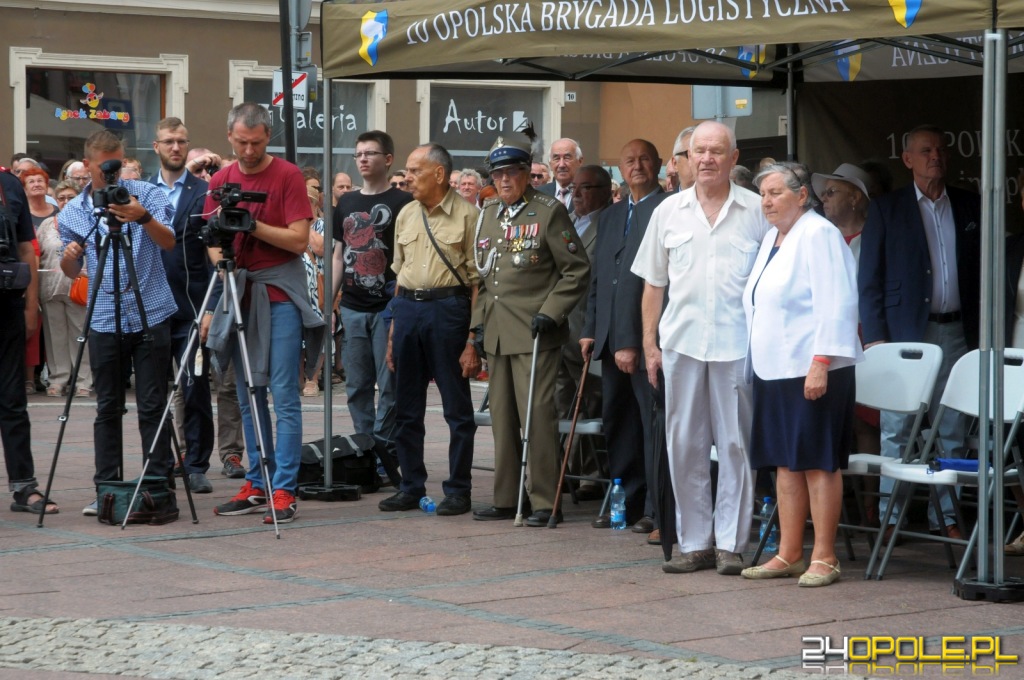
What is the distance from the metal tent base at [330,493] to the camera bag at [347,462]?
180 mm

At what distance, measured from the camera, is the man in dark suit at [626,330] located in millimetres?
8500

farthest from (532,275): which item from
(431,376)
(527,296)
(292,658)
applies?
(292,658)

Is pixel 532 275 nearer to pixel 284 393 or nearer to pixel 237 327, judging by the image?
pixel 284 393

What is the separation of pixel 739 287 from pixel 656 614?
1.75m

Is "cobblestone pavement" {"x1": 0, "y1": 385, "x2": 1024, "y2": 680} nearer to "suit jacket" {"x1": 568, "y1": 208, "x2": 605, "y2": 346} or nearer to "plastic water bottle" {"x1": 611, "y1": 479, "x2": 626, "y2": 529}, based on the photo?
"plastic water bottle" {"x1": 611, "y1": 479, "x2": 626, "y2": 529}

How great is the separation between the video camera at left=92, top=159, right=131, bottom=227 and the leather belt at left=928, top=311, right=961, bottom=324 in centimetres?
432

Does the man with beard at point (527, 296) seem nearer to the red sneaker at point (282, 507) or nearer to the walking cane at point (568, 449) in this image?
the walking cane at point (568, 449)

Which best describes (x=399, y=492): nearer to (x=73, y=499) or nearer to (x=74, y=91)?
(x=73, y=499)

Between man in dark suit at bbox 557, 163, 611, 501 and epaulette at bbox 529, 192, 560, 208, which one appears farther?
man in dark suit at bbox 557, 163, 611, 501

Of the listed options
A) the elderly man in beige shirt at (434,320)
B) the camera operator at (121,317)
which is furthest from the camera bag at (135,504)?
the elderly man in beige shirt at (434,320)

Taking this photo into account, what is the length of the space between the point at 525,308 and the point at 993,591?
3.12 meters

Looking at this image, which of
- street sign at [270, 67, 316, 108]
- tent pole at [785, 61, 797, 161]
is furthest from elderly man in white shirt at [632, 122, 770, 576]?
street sign at [270, 67, 316, 108]

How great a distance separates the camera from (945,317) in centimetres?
855

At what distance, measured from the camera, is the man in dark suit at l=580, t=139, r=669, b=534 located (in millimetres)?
8500
